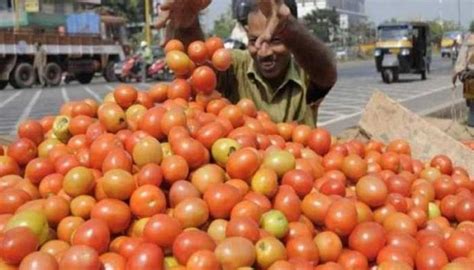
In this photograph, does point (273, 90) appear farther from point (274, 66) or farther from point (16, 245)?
point (16, 245)

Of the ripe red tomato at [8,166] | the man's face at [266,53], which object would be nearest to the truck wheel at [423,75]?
the man's face at [266,53]

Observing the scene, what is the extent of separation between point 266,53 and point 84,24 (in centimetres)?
2725

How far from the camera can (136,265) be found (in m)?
1.75

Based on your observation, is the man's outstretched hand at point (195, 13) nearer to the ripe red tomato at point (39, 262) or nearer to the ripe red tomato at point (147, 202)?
the ripe red tomato at point (147, 202)

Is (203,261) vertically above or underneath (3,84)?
underneath

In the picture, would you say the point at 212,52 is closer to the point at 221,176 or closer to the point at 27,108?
the point at 221,176

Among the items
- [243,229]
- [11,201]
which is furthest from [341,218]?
[11,201]

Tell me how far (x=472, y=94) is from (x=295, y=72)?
8733 millimetres

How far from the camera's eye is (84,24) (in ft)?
96.0

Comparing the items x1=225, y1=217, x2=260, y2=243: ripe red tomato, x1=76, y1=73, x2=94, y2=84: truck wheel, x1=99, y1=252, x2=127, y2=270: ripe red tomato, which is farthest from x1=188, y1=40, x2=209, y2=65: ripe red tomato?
x1=76, y1=73, x2=94, y2=84: truck wheel

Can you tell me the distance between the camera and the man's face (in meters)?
3.34

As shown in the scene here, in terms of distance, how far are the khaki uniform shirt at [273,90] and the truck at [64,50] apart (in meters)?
21.3

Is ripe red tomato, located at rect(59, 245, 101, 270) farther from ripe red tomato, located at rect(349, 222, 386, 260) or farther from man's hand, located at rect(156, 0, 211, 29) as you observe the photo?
man's hand, located at rect(156, 0, 211, 29)

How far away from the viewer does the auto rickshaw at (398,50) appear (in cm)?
2366
